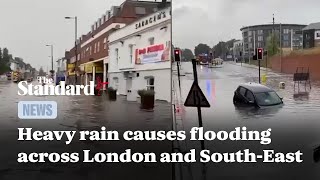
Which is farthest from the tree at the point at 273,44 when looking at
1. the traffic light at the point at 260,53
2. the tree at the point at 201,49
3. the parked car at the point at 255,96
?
the tree at the point at 201,49

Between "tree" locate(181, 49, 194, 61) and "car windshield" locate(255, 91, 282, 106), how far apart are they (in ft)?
1.28

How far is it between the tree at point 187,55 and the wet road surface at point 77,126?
0.86 ft

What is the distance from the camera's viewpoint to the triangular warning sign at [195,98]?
7.08 ft

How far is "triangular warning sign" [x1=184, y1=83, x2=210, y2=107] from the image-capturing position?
2.16 m

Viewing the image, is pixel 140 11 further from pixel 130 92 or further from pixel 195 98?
pixel 195 98

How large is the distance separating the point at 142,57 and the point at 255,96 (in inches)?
24.0

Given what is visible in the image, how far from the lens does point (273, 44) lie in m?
2.13

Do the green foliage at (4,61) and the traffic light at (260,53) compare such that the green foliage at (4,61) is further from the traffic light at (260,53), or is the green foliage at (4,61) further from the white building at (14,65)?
the traffic light at (260,53)

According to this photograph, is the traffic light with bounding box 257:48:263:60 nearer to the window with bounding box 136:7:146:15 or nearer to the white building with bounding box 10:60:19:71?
the window with bounding box 136:7:146:15

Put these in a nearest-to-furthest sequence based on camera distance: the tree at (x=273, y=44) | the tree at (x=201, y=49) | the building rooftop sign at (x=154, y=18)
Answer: the building rooftop sign at (x=154, y=18)
the tree at (x=273, y=44)
the tree at (x=201, y=49)

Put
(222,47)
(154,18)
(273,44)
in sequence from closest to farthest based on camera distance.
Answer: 1. (154,18)
2. (273,44)
3. (222,47)

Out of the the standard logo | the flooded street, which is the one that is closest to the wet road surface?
the the standard logo

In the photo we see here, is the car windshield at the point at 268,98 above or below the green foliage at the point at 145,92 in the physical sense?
below

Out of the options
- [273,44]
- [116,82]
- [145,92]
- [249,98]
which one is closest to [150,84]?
[145,92]
